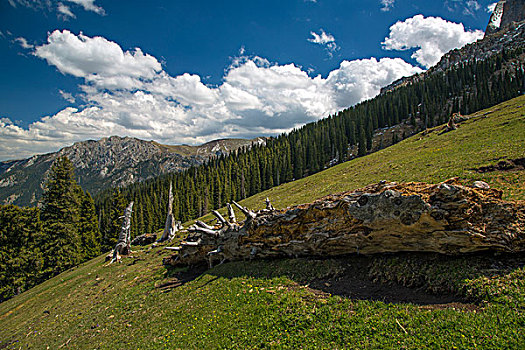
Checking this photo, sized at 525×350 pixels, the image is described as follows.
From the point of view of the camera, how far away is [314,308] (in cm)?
820

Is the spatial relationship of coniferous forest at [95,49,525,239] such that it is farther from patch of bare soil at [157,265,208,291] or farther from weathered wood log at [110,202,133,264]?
patch of bare soil at [157,265,208,291]

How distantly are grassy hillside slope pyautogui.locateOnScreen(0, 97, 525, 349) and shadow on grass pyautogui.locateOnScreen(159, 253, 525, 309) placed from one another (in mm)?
40

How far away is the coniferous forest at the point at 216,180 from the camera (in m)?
34.9

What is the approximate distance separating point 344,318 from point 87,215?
5763cm

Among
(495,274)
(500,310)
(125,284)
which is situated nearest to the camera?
(500,310)

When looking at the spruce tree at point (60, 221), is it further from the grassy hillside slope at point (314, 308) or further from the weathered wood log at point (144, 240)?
the grassy hillside slope at point (314, 308)

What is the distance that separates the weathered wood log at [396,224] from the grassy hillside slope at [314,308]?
2.00 ft

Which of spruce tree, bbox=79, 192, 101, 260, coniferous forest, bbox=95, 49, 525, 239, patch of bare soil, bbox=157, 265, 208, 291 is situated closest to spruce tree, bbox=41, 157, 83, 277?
spruce tree, bbox=79, 192, 101, 260

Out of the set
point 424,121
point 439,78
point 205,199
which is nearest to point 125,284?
point 205,199

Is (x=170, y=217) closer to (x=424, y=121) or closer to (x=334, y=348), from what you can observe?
(x=334, y=348)

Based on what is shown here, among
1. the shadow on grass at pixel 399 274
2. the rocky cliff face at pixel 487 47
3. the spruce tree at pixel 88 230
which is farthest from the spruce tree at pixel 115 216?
the rocky cliff face at pixel 487 47

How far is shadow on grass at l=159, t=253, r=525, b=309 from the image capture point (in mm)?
7055

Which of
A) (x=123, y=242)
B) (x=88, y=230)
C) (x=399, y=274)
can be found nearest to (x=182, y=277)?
(x=399, y=274)

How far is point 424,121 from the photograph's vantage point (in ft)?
337
